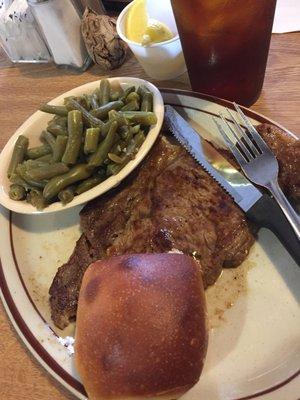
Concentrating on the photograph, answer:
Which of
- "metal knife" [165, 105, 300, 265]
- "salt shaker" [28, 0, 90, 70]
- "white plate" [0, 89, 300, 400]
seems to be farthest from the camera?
"salt shaker" [28, 0, 90, 70]

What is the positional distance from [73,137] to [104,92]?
263mm

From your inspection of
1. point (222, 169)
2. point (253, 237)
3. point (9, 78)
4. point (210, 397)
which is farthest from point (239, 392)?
point (9, 78)

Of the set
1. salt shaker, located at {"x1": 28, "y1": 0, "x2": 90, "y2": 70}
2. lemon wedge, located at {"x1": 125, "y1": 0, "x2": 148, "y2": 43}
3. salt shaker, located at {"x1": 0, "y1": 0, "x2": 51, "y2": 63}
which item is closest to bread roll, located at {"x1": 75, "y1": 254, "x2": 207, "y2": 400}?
lemon wedge, located at {"x1": 125, "y1": 0, "x2": 148, "y2": 43}

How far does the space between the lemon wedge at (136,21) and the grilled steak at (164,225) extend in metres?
0.60

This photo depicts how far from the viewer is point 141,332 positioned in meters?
1.04

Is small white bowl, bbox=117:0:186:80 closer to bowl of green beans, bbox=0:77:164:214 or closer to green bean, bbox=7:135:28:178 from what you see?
bowl of green beans, bbox=0:77:164:214

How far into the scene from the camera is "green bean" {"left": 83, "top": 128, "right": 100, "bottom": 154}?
1494 millimetres

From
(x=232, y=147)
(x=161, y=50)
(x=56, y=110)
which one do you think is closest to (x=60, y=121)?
(x=56, y=110)

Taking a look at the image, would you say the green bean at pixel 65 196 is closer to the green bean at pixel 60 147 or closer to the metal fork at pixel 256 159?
the green bean at pixel 60 147

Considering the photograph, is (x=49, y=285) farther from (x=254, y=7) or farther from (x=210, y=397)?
(x=254, y=7)

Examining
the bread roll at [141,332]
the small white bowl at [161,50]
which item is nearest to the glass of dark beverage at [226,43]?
the small white bowl at [161,50]

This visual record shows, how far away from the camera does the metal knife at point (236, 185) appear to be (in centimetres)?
129

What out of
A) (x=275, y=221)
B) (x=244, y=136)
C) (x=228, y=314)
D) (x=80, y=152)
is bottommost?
(x=228, y=314)

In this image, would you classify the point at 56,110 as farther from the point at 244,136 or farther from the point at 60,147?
the point at 244,136
